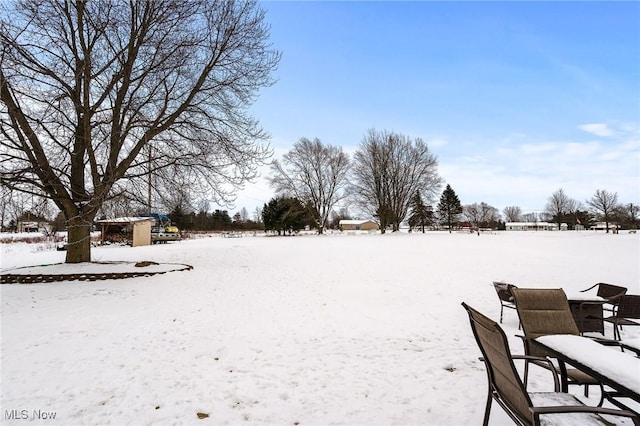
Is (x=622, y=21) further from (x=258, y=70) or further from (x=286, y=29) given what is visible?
(x=258, y=70)

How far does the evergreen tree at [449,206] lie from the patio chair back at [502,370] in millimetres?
71283

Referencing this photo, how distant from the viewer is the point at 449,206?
228ft

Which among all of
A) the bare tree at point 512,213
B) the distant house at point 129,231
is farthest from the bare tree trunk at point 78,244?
the bare tree at point 512,213

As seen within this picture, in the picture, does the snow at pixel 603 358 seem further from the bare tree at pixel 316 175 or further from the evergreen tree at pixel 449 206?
the evergreen tree at pixel 449 206

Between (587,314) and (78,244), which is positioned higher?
(78,244)

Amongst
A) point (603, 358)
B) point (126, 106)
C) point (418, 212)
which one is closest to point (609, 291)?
point (603, 358)

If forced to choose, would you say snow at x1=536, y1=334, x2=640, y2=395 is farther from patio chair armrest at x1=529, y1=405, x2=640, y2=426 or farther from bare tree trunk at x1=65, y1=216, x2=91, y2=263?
bare tree trunk at x1=65, y1=216, x2=91, y2=263

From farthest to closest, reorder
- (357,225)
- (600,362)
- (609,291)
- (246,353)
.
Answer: (357,225) → (609,291) → (246,353) → (600,362)

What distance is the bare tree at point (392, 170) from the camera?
147 feet

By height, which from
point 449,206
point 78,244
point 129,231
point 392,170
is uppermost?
point 392,170

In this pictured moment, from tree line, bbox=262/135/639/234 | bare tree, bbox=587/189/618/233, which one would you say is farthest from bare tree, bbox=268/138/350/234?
bare tree, bbox=587/189/618/233

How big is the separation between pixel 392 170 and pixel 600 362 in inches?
1744

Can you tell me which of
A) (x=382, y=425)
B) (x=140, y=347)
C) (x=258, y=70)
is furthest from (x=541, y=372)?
(x=258, y=70)

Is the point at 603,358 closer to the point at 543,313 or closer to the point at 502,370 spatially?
the point at 502,370
